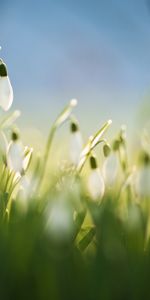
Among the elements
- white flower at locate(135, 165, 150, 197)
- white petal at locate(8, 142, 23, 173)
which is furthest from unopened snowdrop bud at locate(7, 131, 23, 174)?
white flower at locate(135, 165, 150, 197)

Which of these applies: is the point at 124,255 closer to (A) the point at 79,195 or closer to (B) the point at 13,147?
(A) the point at 79,195

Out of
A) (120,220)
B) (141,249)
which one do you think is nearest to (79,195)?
(120,220)

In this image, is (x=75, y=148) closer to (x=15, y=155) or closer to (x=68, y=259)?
(x=15, y=155)

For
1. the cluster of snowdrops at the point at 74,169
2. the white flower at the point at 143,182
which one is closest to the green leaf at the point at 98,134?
the cluster of snowdrops at the point at 74,169

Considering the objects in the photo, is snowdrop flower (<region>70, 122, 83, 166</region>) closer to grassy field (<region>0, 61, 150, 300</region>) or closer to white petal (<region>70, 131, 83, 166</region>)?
white petal (<region>70, 131, 83, 166</region>)

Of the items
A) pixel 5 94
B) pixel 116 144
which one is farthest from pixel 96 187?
pixel 5 94

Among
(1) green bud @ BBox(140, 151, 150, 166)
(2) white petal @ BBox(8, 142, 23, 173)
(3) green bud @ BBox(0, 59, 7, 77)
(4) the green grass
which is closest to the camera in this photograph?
(4) the green grass

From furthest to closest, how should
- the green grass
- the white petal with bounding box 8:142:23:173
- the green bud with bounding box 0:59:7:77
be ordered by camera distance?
1. the green bud with bounding box 0:59:7:77
2. the white petal with bounding box 8:142:23:173
3. the green grass
